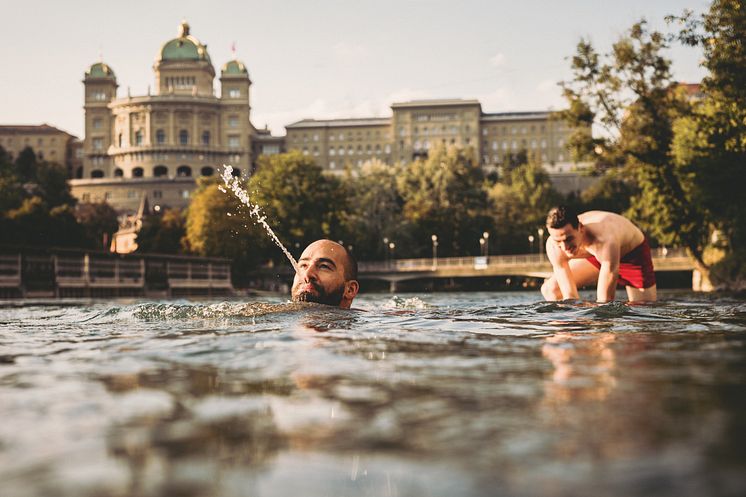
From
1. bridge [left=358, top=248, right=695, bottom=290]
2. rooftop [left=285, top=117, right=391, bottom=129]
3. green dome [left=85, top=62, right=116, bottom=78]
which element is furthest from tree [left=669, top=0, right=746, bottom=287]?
green dome [left=85, top=62, right=116, bottom=78]

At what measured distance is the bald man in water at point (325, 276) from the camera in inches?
330

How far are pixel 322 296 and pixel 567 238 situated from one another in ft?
12.3

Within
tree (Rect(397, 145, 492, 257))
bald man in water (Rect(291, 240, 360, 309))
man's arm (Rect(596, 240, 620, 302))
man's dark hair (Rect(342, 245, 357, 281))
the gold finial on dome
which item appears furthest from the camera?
the gold finial on dome

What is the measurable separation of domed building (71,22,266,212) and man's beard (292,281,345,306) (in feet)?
430

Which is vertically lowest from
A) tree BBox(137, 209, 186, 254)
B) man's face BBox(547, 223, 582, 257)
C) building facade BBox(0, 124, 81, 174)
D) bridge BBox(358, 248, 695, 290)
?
bridge BBox(358, 248, 695, 290)

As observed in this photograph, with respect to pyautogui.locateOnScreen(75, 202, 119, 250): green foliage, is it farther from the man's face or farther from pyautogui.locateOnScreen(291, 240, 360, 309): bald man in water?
pyautogui.locateOnScreen(291, 240, 360, 309): bald man in water

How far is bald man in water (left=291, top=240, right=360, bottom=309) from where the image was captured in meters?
8.39

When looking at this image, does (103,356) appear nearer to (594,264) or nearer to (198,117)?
(594,264)

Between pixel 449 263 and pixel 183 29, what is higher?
pixel 183 29

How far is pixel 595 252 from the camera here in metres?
11.4

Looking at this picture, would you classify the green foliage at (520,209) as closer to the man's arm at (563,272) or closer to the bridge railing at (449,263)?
the bridge railing at (449,263)

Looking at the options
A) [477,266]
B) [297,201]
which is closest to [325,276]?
[297,201]

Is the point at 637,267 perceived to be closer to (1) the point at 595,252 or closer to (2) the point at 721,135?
(1) the point at 595,252

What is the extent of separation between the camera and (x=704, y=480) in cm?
176
